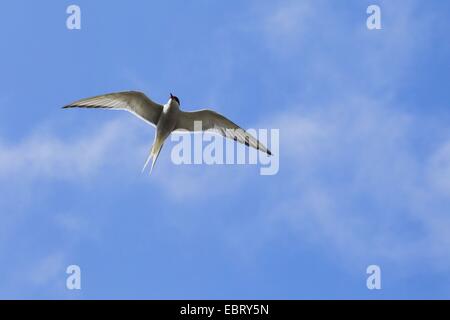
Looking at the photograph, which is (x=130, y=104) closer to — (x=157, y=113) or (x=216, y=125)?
(x=157, y=113)

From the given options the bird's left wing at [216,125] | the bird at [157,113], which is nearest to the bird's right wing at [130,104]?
the bird at [157,113]

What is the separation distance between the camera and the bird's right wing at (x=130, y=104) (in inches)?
795

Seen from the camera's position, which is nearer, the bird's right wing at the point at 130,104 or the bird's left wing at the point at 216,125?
the bird's right wing at the point at 130,104

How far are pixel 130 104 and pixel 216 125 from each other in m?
2.59

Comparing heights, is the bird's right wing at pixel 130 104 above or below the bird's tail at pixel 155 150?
above

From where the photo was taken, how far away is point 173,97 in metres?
20.5

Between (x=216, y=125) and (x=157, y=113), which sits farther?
(x=216, y=125)

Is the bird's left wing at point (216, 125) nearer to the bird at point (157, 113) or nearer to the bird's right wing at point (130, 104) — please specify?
the bird at point (157, 113)

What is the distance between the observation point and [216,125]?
2106cm

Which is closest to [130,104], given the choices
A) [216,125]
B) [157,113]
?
[157,113]
